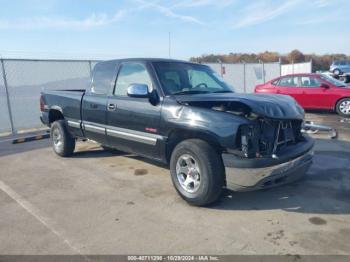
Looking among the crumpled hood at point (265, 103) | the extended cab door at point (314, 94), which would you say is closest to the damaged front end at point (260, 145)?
the crumpled hood at point (265, 103)

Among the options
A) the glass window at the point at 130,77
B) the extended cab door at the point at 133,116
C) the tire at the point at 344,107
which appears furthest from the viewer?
the tire at the point at 344,107

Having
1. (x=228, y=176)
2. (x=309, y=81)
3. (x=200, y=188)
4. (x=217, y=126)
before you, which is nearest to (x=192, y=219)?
(x=200, y=188)

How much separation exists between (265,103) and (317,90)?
30.8ft

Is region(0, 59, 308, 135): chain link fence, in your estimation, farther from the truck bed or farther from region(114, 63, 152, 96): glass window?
region(114, 63, 152, 96): glass window

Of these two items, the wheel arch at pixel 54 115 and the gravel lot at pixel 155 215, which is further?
the wheel arch at pixel 54 115

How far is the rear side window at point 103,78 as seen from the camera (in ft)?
19.4

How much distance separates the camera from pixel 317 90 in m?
12.7

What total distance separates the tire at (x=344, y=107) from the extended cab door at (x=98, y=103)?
9325 mm

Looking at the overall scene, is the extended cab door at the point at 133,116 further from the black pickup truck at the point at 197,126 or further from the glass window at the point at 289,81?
the glass window at the point at 289,81

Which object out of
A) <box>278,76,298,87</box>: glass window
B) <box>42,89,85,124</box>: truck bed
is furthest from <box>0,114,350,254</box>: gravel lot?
<box>278,76,298,87</box>: glass window

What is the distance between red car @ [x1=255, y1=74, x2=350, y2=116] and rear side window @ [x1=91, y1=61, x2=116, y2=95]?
29.6ft

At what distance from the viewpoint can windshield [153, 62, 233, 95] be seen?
508 centimetres

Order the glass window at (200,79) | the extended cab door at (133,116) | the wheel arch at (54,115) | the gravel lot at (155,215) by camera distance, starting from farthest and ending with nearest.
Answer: the wheel arch at (54,115) < the glass window at (200,79) < the extended cab door at (133,116) < the gravel lot at (155,215)

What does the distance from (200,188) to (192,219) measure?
40 cm
